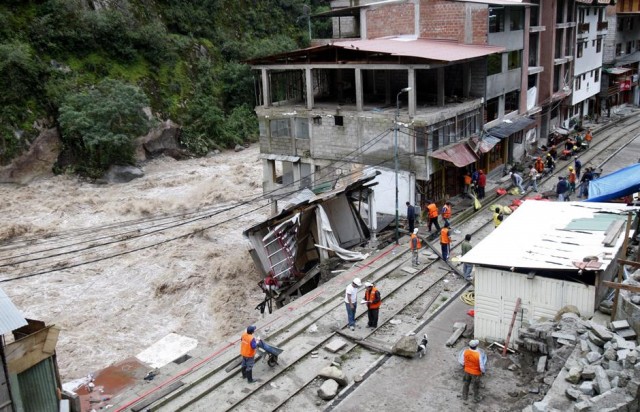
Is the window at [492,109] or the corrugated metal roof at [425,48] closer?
the corrugated metal roof at [425,48]

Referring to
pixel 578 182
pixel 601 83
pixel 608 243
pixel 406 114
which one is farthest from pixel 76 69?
pixel 601 83

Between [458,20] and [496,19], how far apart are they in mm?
3058

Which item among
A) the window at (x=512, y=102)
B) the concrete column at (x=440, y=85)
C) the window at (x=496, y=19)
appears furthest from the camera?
the window at (x=512, y=102)

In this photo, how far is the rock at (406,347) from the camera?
15117 millimetres

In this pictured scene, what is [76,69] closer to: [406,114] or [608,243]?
[406,114]

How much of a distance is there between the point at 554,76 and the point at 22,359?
40.1 meters

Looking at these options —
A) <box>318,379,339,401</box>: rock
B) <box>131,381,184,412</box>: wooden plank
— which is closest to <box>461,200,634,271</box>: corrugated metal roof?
<box>318,379,339,401</box>: rock

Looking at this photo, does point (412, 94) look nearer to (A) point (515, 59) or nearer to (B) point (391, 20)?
(B) point (391, 20)

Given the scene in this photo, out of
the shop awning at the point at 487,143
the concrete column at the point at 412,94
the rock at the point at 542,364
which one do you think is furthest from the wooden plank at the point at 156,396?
the shop awning at the point at 487,143

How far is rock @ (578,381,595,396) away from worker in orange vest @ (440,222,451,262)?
10.3 meters

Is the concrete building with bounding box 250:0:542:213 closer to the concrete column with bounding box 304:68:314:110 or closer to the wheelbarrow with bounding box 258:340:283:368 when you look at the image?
the concrete column with bounding box 304:68:314:110

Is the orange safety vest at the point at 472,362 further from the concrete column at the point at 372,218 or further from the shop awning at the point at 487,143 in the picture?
the shop awning at the point at 487,143

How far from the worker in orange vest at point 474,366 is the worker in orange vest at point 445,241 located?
8.33 meters

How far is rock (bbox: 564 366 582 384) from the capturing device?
11164 mm
